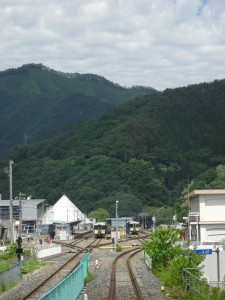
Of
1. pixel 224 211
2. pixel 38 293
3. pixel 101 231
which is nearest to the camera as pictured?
pixel 38 293

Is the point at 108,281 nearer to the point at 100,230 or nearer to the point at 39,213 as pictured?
the point at 100,230

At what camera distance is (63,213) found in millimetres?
136500

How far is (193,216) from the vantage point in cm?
5812

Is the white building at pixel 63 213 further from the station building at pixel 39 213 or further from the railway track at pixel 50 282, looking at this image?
the railway track at pixel 50 282

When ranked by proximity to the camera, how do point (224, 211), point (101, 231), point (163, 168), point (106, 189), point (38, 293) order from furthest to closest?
point (163, 168) → point (106, 189) → point (101, 231) → point (224, 211) → point (38, 293)

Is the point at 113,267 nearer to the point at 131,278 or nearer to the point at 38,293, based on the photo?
the point at 131,278

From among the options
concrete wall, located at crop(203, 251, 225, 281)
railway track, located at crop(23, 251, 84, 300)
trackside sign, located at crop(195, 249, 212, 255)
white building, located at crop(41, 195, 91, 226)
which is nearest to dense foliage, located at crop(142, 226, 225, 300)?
concrete wall, located at crop(203, 251, 225, 281)

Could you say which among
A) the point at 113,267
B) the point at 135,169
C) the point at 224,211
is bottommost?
the point at 113,267

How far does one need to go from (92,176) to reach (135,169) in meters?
12.3

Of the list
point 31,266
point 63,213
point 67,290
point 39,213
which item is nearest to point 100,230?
point 63,213

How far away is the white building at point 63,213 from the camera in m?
135

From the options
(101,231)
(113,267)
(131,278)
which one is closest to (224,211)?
(113,267)

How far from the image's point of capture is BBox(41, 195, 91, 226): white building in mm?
134750

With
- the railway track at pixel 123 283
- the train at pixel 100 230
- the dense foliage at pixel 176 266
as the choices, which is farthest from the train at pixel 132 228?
the dense foliage at pixel 176 266
